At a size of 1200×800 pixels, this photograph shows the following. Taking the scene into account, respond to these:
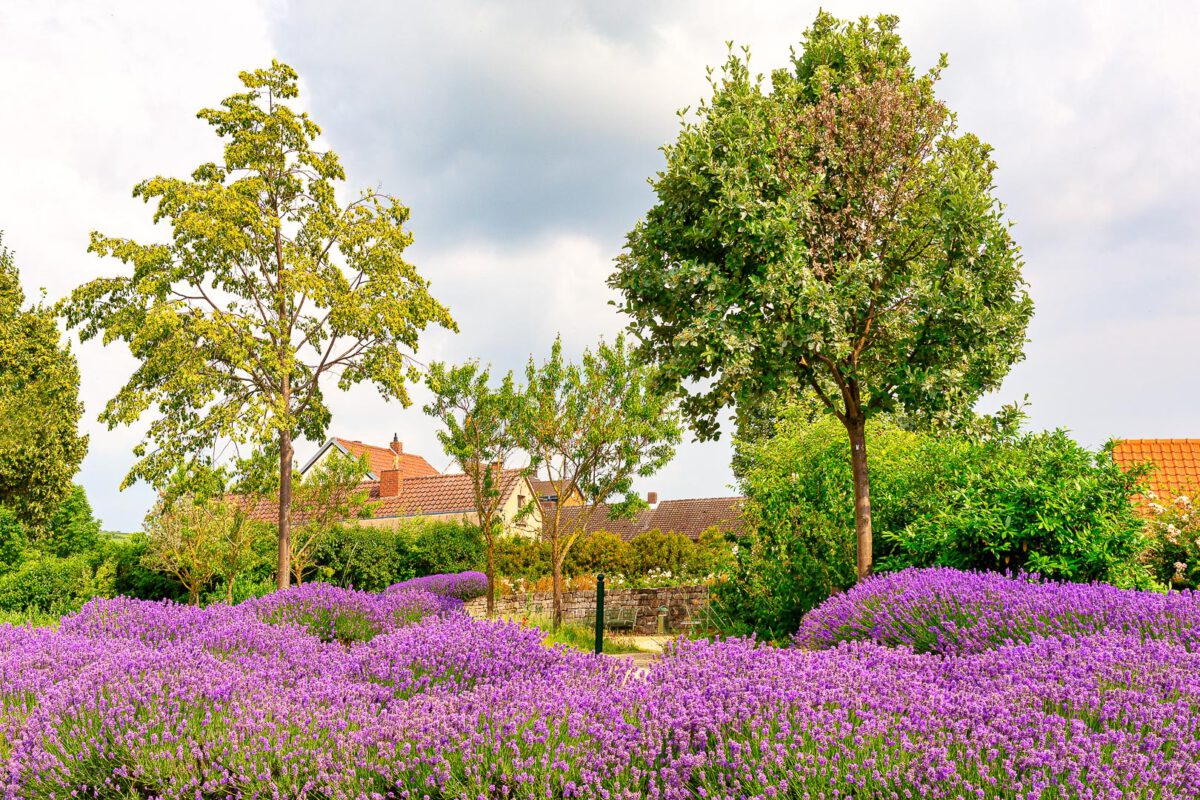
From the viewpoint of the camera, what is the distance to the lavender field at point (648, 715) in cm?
339

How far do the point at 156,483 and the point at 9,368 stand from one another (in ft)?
61.8

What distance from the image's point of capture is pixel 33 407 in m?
29.5

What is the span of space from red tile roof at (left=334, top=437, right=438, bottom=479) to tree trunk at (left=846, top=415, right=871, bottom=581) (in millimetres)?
31789

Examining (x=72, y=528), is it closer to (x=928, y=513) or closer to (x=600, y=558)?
(x=600, y=558)

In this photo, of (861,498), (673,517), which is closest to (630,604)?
(861,498)

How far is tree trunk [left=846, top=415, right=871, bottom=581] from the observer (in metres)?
9.56

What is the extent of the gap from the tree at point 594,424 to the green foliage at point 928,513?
133 inches

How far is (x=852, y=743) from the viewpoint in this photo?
3.59 m

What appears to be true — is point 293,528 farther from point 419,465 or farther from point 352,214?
point 419,465

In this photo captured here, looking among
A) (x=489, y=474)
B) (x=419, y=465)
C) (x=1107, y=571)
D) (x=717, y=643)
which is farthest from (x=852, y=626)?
(x=419, y=465)

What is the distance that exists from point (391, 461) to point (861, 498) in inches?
1380

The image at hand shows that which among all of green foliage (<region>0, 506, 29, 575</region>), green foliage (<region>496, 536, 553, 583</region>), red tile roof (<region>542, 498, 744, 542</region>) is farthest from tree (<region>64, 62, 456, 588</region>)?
red tile roof (<region>542, 498, 744, 542</region>)

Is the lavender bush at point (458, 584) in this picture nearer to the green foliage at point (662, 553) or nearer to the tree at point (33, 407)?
the green foliage at point (662, 553)

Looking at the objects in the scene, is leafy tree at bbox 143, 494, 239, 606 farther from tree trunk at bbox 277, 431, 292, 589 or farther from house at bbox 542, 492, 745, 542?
house at bbox 542, 492, 745, 542
